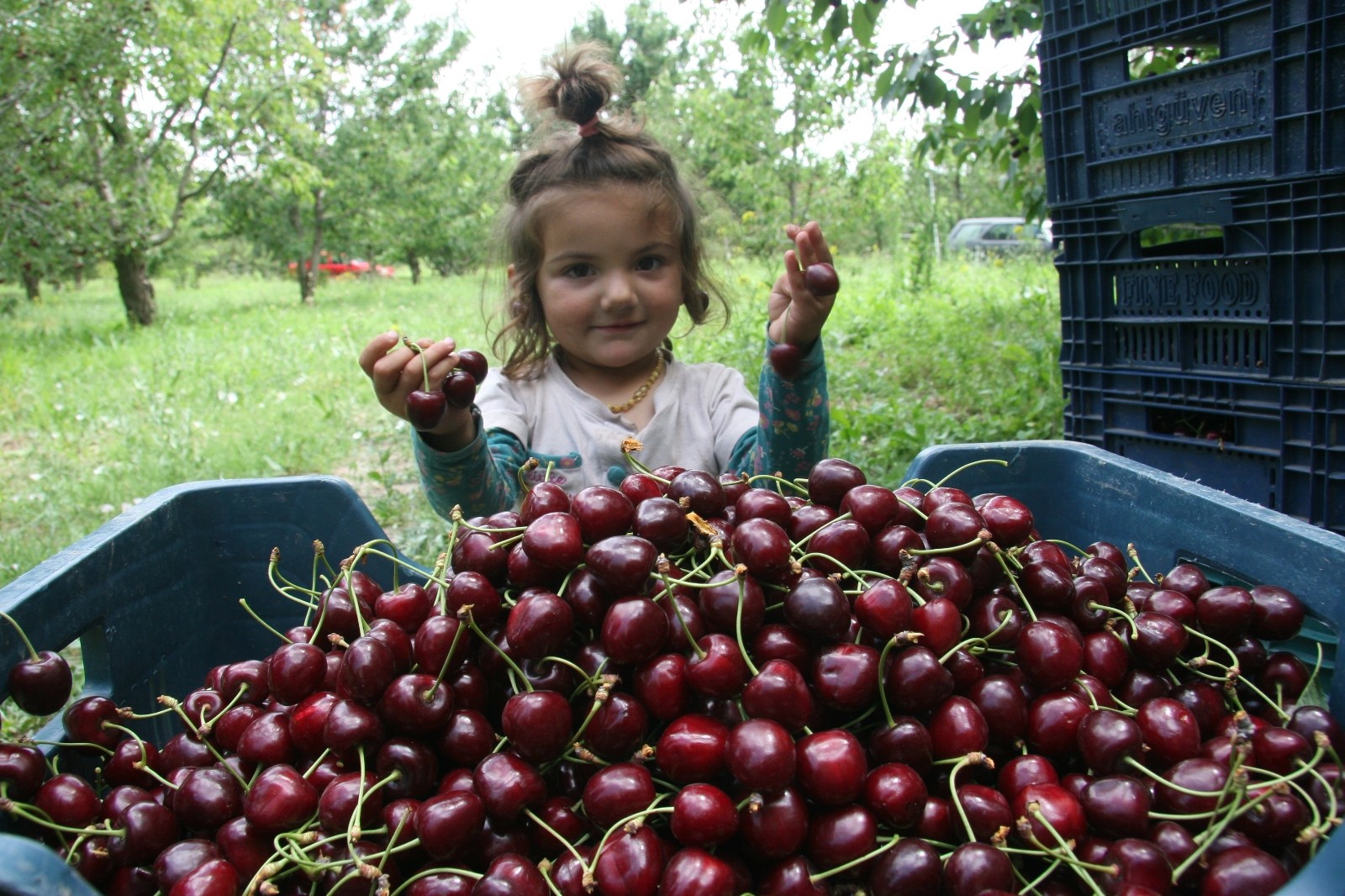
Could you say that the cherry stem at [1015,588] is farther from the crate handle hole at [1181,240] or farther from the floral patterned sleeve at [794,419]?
the crate handle hole at [1181,240]

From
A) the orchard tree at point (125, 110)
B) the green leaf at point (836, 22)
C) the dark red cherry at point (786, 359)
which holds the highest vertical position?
the orchard tree at point (125, 110)

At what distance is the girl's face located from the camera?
6.80 ft

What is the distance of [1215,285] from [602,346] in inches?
51.7

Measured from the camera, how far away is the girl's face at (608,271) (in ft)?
6.80

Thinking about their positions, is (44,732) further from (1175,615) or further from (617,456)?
(1175,615)

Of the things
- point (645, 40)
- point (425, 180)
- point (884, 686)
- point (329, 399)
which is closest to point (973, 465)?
point (884, 686)

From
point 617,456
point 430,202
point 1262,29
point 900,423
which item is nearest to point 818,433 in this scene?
point 617,456

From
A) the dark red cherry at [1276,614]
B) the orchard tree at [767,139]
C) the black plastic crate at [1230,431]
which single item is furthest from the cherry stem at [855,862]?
the orchard tree at [767,139]

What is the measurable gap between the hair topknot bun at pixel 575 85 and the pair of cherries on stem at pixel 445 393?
0.87 meters

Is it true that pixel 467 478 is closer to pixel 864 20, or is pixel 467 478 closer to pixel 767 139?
pixel 864 20

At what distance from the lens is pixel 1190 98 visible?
1995 mm

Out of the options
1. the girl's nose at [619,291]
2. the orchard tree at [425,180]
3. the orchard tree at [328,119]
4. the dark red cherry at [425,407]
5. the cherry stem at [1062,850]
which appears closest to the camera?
the cherry stem at [1062,850]

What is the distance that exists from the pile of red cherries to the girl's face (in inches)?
39.0

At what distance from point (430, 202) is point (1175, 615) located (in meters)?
19.4
